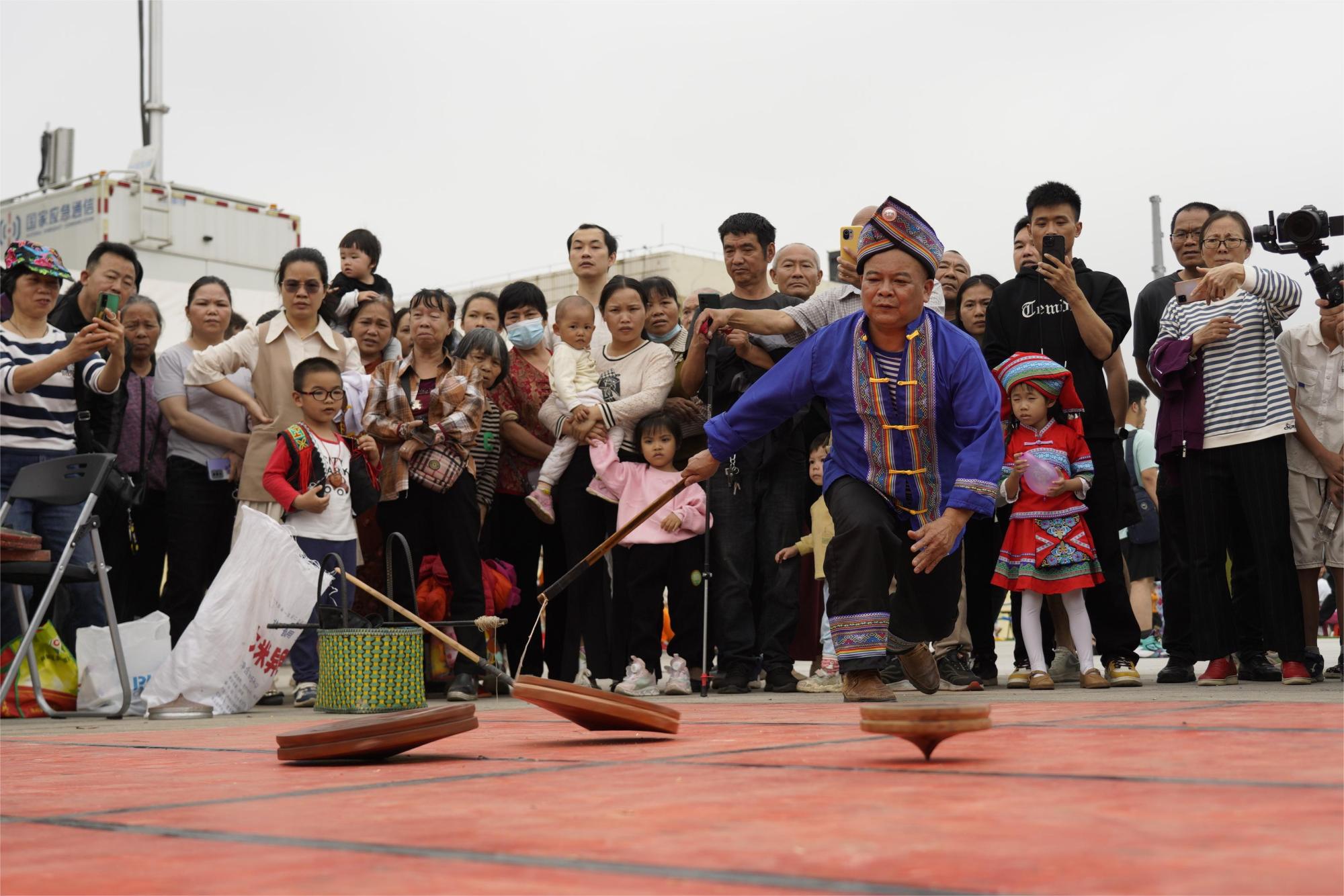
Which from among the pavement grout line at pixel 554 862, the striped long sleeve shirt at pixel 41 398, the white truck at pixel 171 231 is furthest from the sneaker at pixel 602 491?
the white truck at pixel 171 231

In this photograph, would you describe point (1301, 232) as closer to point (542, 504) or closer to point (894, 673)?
point (894, 673)

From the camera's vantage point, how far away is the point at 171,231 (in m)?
14.6

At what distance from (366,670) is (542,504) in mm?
1346

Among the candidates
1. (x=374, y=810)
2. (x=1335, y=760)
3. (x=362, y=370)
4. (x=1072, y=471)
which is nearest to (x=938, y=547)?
(x=1072, y=471)

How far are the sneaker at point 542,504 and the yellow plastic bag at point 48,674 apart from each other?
2.07 metres

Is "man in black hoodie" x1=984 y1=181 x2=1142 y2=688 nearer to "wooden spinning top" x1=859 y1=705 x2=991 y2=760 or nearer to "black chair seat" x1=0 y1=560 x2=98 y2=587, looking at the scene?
"wooden spinning top" x1=859 y1=705 x2=991 y2=760

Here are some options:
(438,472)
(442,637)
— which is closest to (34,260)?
(438,472)

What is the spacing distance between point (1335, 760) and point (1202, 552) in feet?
11.7

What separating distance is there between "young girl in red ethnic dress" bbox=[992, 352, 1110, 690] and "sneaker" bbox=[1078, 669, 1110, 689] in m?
0.07

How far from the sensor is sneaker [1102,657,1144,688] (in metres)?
5.31

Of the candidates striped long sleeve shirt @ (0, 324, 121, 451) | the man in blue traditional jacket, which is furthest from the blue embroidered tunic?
striped long sleeve shirt @ (0, 324, 121, 451)

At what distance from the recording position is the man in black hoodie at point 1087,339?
554cm

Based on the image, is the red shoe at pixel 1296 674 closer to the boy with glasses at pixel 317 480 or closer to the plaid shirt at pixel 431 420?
the plaid shirt at pixel 431 420

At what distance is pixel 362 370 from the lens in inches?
271
